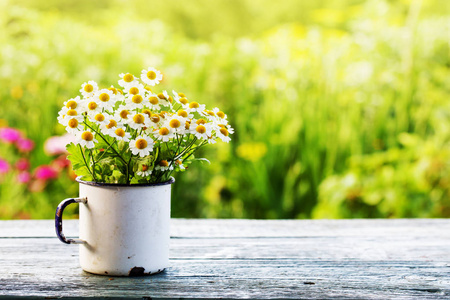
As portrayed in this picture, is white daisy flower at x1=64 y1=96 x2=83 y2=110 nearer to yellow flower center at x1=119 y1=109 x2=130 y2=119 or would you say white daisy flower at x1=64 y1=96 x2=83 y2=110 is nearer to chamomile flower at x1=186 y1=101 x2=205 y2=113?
yellow flower center at x1=119 y1=109 x2=130 y2=119

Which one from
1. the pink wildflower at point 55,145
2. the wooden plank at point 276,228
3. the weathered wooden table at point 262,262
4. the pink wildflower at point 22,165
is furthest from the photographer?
the pink wildflower at point 22,165

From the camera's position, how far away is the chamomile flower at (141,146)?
0.88 meters

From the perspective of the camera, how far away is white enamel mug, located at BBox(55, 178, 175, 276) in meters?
0.92

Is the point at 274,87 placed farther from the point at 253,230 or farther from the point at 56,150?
the point at 253,230

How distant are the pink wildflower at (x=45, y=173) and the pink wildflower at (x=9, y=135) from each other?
0.20 metres

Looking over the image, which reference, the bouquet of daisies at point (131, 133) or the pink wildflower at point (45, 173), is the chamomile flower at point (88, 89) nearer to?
the bouquet of daisies at point (131, 133)

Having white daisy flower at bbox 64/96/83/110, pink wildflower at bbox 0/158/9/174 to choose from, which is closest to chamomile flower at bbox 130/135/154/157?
white daisy flower at bbox 64/96/83/110

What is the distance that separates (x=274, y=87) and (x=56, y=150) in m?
1.09

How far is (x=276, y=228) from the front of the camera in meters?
1.35

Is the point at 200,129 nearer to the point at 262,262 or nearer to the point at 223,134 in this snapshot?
the point at 223,134

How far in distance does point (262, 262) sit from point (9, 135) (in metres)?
1.95

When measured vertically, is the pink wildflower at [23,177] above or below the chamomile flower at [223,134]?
below

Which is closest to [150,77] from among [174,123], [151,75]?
[151,75]

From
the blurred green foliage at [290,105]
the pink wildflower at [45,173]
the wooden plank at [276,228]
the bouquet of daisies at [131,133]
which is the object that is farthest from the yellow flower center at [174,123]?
the pink wildflower at [45,173]
